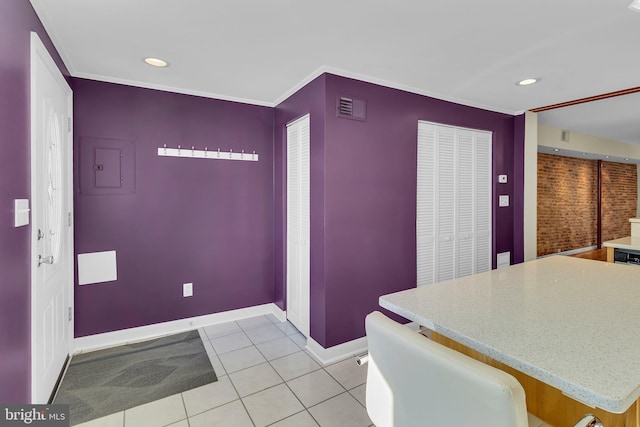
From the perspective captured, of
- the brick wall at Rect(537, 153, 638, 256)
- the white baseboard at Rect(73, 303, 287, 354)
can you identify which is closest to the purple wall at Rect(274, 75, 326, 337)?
the white baseboard at Rect(73, 303, 287, 354)

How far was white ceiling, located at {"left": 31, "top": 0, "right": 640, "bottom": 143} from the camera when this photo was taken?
1.82 metres

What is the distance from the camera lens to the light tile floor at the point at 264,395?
194cm

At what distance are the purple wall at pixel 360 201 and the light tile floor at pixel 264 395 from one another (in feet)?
1.06

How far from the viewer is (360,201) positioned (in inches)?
110

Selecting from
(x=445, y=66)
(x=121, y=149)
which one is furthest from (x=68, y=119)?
(x=445, y=66)

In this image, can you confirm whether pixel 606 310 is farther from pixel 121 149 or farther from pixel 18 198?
pixel 121 149

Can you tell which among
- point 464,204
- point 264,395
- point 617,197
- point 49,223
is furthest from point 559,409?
point 617,197

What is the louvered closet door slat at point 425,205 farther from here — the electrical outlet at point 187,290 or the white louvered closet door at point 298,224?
the electrical outlet at point 187,290

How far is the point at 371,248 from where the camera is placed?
287cm

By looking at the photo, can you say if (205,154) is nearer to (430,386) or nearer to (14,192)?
(14,192)

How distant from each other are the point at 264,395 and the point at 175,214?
191 cm

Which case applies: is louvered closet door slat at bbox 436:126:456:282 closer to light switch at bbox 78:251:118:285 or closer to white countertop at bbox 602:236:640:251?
white countertop at bbox 602:236:640:251

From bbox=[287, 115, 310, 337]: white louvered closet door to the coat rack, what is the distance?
0.49 m

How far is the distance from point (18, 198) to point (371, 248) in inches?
95.2
